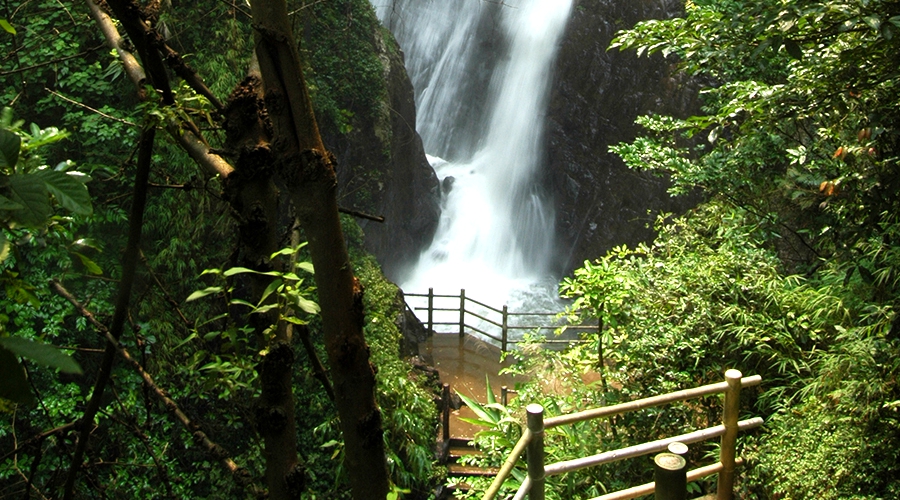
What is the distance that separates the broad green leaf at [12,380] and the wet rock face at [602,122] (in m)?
14.2

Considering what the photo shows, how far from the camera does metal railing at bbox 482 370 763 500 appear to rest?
2.65 m

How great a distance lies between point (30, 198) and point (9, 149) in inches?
2.0

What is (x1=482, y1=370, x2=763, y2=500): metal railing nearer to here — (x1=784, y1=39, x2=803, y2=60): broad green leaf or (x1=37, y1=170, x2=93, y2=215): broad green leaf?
(x1=784, y1=39, x2=803, y2=60): broad green leaf

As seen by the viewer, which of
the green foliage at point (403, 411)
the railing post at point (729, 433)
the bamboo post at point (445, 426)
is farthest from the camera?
the bamboo post at point (445, 426)

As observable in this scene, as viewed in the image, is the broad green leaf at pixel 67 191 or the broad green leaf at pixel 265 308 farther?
the broad green leaf at pixel 265 308

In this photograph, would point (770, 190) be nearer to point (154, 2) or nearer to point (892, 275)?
point (892, 275)

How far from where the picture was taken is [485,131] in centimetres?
1758

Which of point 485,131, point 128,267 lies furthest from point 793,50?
point 485,131

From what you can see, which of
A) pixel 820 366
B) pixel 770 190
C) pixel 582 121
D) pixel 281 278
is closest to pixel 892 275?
pixel 820 366

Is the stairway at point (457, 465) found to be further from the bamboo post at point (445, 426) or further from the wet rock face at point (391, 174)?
the wet rock face at point (391, 174)

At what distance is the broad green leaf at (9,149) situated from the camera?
663mm

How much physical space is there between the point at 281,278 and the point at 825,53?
4180 millimetres

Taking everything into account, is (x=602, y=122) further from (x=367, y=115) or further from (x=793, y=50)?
(x=793, y=50)

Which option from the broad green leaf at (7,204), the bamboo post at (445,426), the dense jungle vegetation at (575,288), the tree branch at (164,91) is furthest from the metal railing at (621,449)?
the bamboo post at (445,426)
